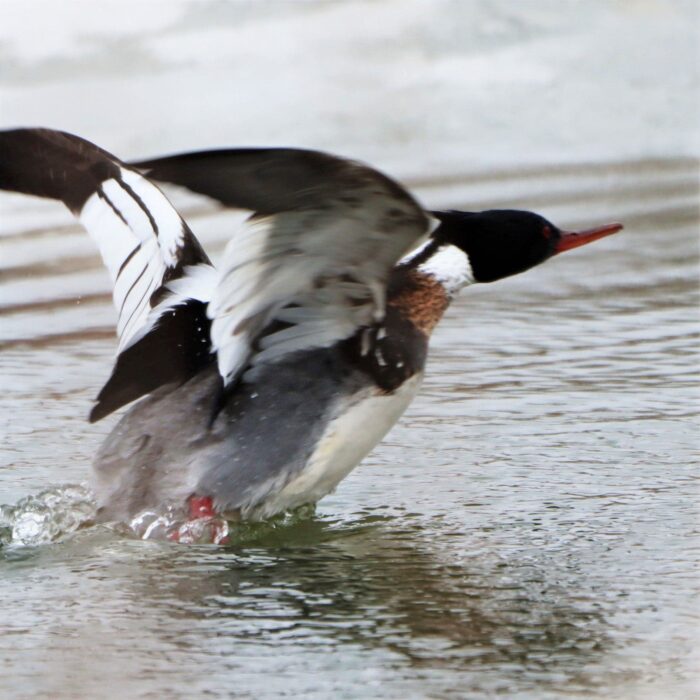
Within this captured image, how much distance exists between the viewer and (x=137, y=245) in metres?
5.55

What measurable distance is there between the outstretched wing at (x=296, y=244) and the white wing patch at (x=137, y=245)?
33 cm

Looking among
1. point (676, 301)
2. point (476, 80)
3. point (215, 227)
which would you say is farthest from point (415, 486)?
point (476, 80)

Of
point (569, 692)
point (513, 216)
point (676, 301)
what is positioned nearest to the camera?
point (569, 692)

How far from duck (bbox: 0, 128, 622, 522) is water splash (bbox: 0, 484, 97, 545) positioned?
80mm

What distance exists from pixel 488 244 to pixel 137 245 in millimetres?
1252

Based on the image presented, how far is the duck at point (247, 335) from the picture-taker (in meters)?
4.62

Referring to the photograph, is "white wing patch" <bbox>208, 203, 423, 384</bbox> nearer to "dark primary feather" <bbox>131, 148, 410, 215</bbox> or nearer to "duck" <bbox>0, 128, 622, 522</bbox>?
"duck" <bbox>0, 128, 622, 522</bbox>

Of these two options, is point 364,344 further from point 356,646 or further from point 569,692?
point 569,692

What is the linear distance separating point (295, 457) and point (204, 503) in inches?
12.4

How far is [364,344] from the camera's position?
512cm

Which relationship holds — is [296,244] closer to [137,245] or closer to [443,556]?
[443,556]

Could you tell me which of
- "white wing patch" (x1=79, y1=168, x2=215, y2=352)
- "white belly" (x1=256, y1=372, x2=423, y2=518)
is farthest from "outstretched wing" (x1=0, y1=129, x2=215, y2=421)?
"white belly" (x1=256, y1=372, x2=423, y2=518)

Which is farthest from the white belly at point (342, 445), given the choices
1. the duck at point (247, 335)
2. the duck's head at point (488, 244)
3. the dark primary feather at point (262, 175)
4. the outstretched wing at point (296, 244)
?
the dark primary feather at point (262, 175)

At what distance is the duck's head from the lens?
568 centimetres
